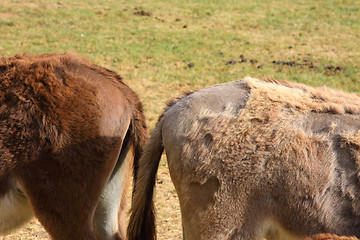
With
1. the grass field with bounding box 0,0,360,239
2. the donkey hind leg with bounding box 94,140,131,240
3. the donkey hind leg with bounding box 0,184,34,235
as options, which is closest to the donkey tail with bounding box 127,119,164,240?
the donkey hind leg with bounding box 94,140,131,240

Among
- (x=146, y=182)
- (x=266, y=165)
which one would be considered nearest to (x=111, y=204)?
(x=146, y=182)

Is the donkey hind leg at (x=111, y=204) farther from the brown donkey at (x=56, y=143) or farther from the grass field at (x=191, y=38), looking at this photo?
the grass field at (x=191, y=38)

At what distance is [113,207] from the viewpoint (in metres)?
3.36

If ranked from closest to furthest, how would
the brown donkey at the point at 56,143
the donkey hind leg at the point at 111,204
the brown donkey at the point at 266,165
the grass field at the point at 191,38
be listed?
the brown donkey at the point at 266,165 → the brown donkey at the point at 56,143 → the donkey hind leg at the point at 111,204 → the grass field at the point at 191,38

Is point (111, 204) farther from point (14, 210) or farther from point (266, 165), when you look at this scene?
point (266, 165)

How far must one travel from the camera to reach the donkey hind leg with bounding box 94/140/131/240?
3307mm

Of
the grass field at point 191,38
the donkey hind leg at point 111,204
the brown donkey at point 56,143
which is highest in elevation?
the brown donkey at point 56,143

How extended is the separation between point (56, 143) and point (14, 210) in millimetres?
574

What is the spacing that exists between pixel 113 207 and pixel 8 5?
35.0 ft

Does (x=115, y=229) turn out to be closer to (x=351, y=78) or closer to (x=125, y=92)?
(x=125, y=92)

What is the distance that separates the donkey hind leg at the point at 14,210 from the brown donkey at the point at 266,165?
106 cm

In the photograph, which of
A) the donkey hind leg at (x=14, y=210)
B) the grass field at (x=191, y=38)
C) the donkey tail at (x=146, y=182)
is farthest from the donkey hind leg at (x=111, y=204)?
the grass field at (x=191, y=38)

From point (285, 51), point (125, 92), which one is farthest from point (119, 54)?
point (125, 92)

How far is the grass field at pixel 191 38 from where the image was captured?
870 cm
